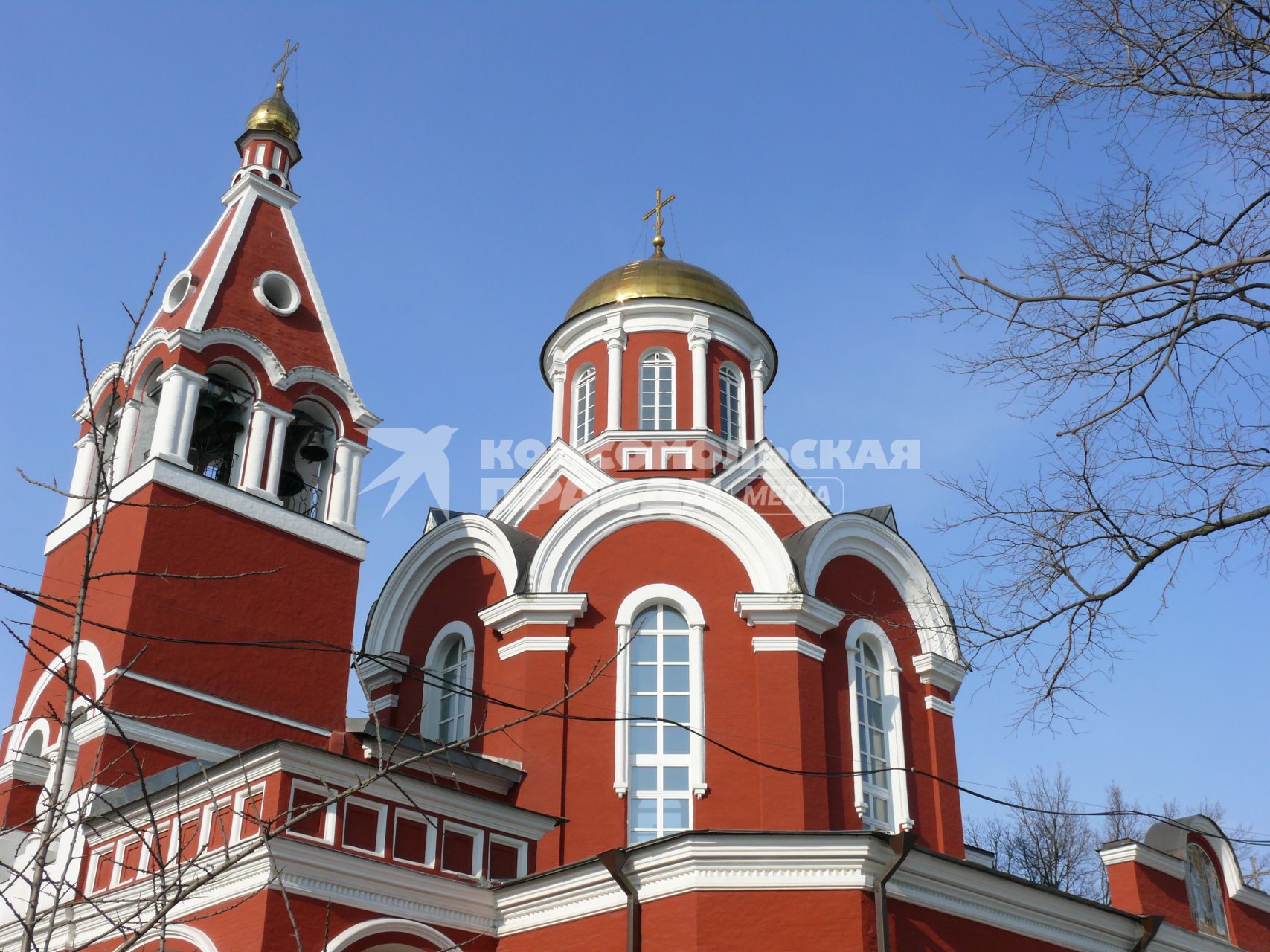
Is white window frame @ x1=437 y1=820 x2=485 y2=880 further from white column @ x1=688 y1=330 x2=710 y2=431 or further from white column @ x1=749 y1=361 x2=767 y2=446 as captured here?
white column @ x1=749 y1=361 x2=767 y2=446

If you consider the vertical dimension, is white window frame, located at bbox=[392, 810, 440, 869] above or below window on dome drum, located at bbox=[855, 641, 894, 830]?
below

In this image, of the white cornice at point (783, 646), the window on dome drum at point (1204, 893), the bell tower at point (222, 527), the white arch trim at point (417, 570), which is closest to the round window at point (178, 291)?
the bell tower at point (222, 527)

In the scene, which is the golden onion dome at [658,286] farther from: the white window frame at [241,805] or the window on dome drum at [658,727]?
the white window frame at [241,805]

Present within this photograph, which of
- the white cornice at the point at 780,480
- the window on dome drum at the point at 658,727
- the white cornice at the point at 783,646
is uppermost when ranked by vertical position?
the white cornice at the point at 780,480

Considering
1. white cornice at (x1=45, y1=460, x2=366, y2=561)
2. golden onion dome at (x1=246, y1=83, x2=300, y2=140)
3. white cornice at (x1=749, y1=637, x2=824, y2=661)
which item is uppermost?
golden onion dome at (x1=246, y1=83, x2=300, y2=140)

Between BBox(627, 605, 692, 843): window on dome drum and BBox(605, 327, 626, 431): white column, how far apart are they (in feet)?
12.7

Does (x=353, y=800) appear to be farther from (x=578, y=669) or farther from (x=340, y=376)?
(x=340, y=376)

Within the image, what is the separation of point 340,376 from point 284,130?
12.7ft

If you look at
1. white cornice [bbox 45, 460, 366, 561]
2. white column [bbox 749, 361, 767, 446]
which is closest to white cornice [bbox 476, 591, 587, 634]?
white cornice [bbox 45, 460, 366, 561]

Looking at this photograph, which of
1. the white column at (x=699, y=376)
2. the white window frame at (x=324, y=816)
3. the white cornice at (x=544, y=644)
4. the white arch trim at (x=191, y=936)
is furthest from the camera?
the white column at (x=699, y=376)

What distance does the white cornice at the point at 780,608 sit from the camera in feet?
45.2

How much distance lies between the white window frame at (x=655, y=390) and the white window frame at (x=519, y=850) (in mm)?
6555

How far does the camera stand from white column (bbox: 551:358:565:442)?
1848 cm

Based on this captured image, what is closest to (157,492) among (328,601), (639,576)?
(328,601)
